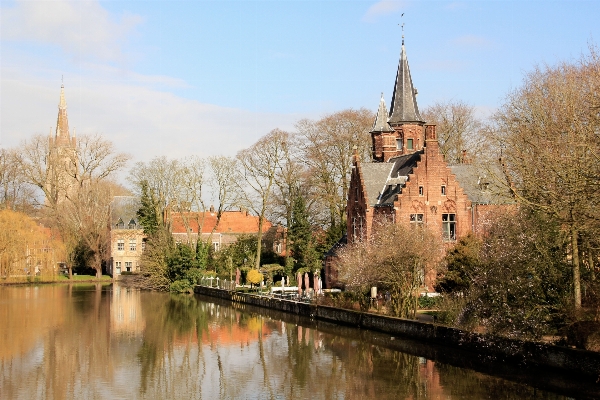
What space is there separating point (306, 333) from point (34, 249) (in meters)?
37.1

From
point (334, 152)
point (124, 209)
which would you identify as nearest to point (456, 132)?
point (334, 152)

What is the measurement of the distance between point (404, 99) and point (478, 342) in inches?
949

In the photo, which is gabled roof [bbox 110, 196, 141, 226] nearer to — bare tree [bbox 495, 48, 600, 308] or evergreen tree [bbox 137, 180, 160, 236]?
evergreen tree [bbox 137, 180, 160, 236]

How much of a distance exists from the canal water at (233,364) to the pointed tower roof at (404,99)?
14.7 meters

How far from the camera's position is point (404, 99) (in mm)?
42781

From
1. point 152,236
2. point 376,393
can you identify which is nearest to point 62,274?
point 152,236

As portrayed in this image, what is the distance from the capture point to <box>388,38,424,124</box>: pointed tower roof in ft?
139

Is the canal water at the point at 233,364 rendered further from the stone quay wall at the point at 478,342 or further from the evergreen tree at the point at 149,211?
the evergreen tree at the point at 149,211

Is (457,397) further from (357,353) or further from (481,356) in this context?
(357,353)

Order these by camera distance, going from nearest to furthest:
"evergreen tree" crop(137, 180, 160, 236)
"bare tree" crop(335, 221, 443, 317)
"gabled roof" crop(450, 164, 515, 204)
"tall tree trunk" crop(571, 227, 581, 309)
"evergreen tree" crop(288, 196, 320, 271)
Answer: "tall tree trunk" crop(571, 227, 581, 309) → "bare tree" crop(335, 221, 443, 317) → "gabled roof" crop(450, 164, 515, 204) → "evergreen tree" crop(288, 196, 320, 271) → "evergreen tree" crop(137, 180, 160, 236)

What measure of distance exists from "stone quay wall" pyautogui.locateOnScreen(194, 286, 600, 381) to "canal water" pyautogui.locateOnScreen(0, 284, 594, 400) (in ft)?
1.16

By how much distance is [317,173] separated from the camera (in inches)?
2012

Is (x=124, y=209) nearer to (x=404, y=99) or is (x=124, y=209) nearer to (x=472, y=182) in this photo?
(x=404, y=99)

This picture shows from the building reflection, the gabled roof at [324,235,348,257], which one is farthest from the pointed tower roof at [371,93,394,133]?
the building reflection
